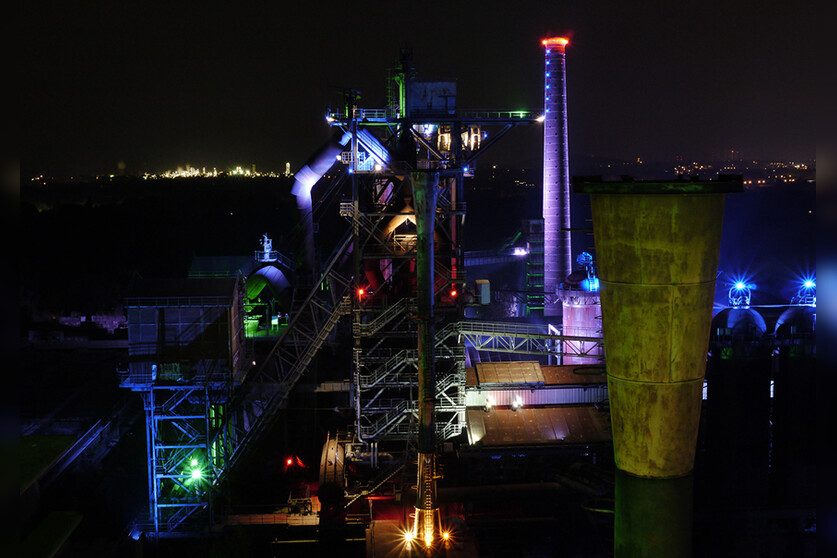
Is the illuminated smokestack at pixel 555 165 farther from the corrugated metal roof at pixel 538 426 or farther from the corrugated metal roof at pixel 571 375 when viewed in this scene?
the corrugated metal roof at pixel 538 426

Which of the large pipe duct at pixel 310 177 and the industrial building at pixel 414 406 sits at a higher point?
the large pipe duct at pixel 310 177

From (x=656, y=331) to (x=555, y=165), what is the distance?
3882 centimetres

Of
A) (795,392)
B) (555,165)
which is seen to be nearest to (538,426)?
(795,392)

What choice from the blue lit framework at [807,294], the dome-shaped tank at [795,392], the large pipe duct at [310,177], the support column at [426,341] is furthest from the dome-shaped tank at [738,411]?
the large pipe duct at [310,177]

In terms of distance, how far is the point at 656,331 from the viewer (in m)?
6.03

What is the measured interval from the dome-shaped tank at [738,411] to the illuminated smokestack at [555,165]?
52.2 feet

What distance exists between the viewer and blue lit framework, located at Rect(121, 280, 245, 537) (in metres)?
22.6

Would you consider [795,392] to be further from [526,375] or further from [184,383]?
[184,383]

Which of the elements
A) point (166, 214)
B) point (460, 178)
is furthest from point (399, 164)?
point (166, 214)

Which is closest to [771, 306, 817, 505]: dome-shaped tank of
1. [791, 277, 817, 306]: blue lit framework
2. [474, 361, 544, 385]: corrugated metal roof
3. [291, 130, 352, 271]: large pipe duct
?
[791, 277, 817, 306]: blue lit framework

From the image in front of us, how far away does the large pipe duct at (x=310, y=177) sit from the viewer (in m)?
29.9

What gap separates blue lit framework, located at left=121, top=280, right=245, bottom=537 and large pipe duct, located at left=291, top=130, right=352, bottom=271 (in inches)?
342

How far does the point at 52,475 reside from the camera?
27.3m

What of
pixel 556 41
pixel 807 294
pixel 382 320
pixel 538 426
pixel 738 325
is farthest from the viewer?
pixel 556 41
